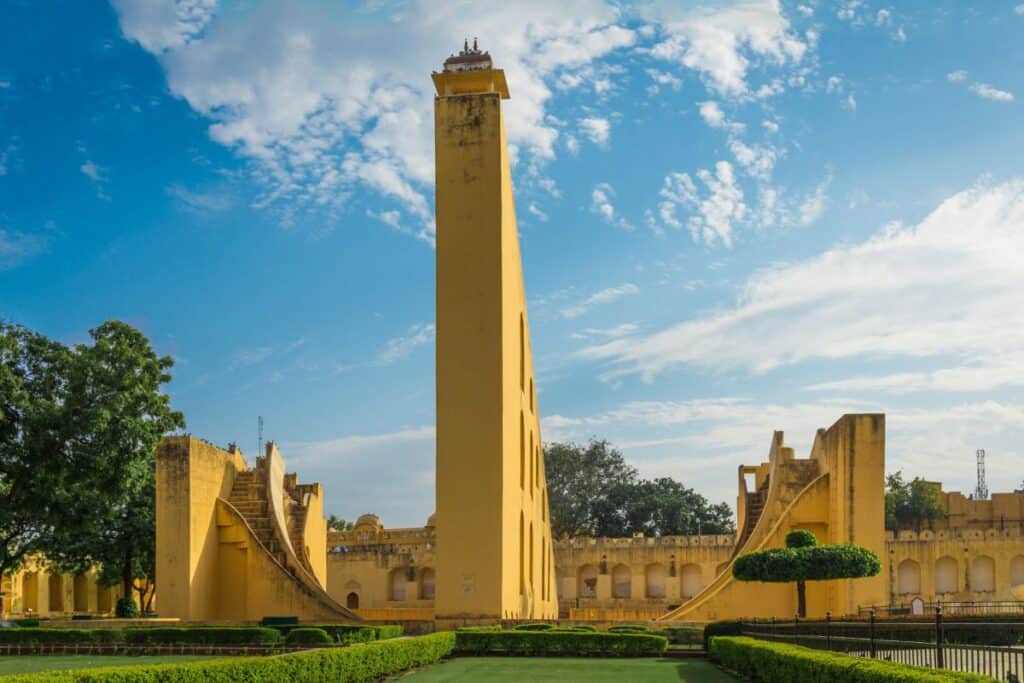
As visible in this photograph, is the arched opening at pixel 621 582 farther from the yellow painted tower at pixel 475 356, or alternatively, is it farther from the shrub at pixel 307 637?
the shrub at pixel 307 637

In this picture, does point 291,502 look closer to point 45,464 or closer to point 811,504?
point 45,464

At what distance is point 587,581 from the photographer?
3734 centimetres

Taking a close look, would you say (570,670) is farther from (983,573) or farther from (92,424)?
(983,573)

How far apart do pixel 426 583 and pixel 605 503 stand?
12.4 metres

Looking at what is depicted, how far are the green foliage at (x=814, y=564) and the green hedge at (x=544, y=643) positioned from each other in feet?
11.0

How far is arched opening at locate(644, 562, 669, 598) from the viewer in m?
36.1

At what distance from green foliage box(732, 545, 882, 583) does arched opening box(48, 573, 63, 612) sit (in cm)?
2983

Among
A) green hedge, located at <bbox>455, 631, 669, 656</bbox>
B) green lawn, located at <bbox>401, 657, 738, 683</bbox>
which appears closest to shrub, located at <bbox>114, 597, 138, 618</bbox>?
green hedge, located at <bbox>455, 631, 669, 656</bbox>

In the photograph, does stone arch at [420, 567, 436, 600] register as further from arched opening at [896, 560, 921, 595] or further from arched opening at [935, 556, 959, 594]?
arched opening at [935, 556, 959, 594]

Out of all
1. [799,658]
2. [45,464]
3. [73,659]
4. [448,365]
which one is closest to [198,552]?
[45,464]

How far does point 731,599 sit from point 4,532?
1723 centimetres

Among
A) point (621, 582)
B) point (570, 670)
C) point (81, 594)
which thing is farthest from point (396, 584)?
point (570, 670)

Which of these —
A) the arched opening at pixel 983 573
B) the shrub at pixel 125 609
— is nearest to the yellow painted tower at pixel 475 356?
the shrub at pixel 125 609

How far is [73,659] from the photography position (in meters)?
16.0
